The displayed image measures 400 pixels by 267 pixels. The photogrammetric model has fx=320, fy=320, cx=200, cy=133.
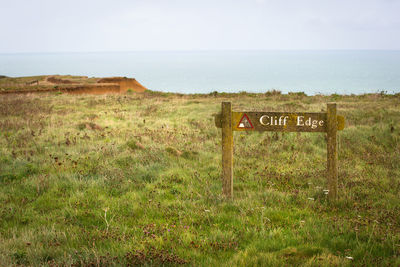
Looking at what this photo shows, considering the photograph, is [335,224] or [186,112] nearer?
[335,224]

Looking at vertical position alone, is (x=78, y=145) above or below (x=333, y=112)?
below

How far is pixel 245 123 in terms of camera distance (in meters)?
5.01

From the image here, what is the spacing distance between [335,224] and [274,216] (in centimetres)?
79

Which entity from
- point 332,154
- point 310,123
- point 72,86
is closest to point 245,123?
point 310,123

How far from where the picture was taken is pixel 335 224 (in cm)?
Result: 404

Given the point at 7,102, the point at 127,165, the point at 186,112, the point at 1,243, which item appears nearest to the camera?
the point at 1,243

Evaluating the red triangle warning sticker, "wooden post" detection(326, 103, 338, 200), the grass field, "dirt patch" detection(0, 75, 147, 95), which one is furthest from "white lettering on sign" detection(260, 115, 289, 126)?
"dirt patch" detection(0, 75, 147, 95)

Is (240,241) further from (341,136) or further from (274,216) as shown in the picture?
(341,136)

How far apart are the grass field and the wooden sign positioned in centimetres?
60

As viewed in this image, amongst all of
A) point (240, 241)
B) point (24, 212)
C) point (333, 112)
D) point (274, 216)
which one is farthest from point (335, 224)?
point (24, 212)

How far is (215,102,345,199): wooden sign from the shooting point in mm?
4855

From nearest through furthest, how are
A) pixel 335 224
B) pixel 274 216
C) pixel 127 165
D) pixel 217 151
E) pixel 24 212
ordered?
pixel 335 224 → pixel 274 216 → pixel 24 212 → pixel 127 165 → pixel 217 151

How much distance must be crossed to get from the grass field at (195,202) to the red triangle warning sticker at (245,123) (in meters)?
1.10

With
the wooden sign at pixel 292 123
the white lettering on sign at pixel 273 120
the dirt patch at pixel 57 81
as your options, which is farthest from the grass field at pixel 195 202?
the dirt patch at pixel 57 81
